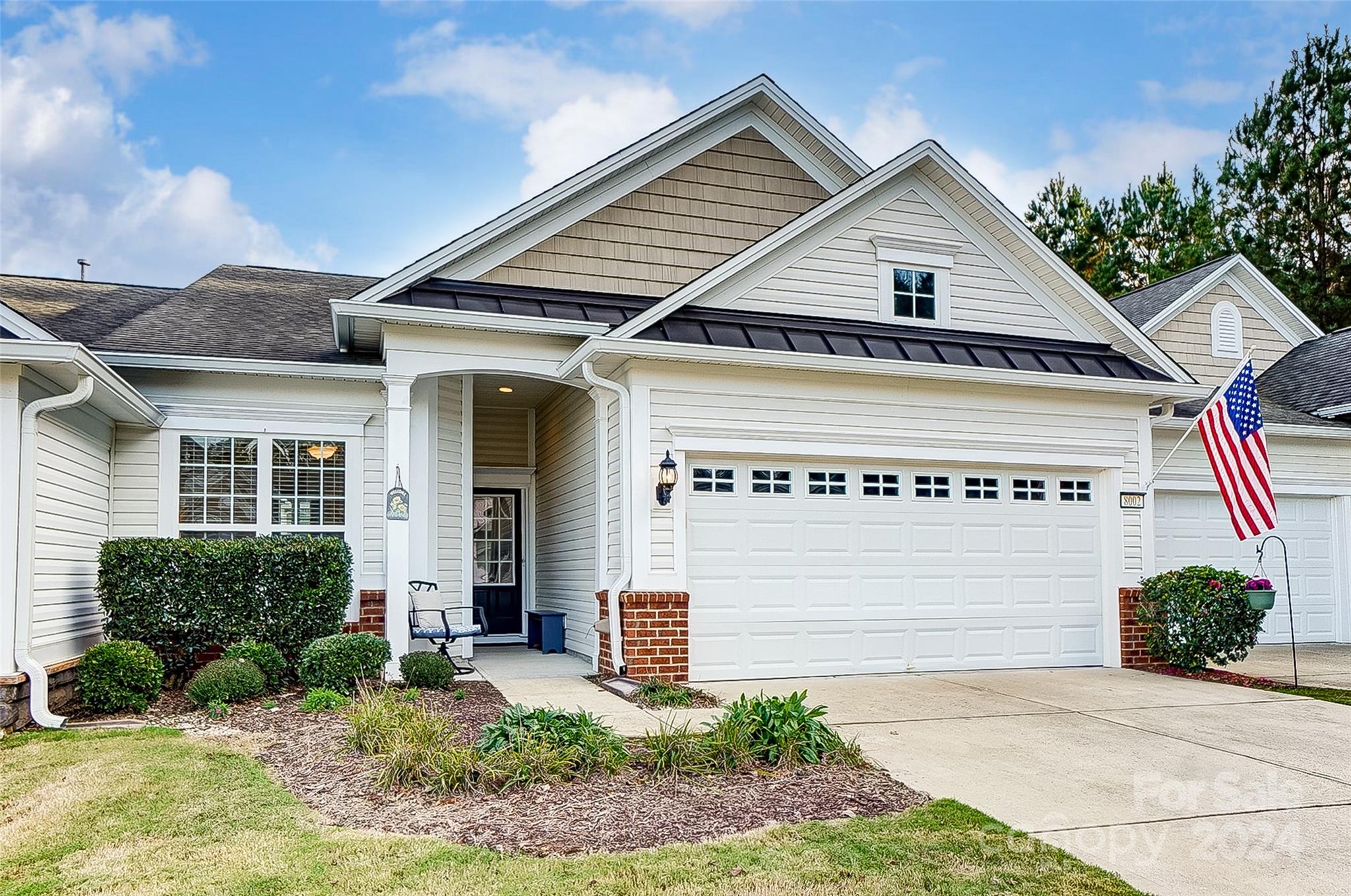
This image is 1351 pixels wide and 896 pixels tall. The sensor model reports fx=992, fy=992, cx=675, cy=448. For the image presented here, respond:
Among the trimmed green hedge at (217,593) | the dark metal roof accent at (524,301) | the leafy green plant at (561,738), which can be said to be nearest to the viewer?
the leafy green plant at (561,738)

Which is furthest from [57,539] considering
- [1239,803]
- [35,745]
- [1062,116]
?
[1062,116]

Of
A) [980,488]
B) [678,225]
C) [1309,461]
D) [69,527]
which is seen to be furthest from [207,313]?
[1309,461]

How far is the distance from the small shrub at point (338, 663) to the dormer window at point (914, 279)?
6221 mm

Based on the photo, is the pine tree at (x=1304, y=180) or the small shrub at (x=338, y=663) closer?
the small shrub at (x=338, y=663)

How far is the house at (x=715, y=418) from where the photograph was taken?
951 centimetres

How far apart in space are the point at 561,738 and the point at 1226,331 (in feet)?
44.8

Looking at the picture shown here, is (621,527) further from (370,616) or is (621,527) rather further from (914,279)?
(914,279)

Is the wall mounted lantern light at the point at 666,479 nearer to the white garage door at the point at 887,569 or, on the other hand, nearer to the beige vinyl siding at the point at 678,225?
the white garage door at the point at 887,569

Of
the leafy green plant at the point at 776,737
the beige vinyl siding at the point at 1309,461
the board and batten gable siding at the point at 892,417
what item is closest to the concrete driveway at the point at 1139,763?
the leafy green plant at the point at 776,737

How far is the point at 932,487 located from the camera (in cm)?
1045

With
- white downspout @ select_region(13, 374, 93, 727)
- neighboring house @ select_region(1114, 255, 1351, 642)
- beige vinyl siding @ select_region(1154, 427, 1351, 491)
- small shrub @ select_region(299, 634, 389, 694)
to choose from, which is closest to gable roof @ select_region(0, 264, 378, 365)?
white downspout @ select_region(13, 374, 93, 727)

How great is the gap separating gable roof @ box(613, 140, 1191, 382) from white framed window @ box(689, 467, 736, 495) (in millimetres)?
1493

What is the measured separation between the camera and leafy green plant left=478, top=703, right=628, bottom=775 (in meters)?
5.66

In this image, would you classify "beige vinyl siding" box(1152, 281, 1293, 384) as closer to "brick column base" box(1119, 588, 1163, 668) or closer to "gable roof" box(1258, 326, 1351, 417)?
"gable roof" box(1258, 326, 1351, 417)
